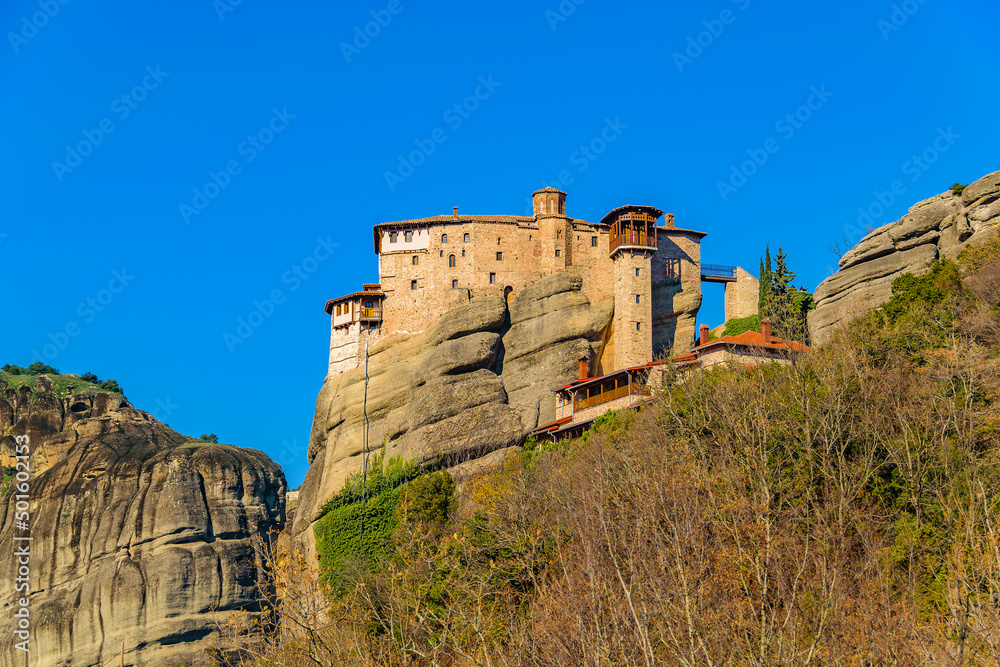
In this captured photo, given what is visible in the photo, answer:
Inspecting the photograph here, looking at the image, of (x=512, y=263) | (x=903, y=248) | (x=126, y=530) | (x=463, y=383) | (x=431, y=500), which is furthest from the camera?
(x=126, y=530)

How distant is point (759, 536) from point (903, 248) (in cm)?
2435

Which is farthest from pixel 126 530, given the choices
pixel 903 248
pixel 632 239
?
pixel 903 248

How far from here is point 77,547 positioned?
7306cm

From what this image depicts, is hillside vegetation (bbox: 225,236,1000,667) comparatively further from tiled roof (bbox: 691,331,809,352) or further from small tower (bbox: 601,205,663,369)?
small tower (bbox: 601,205,663,369)

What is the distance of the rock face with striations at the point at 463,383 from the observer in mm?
60719

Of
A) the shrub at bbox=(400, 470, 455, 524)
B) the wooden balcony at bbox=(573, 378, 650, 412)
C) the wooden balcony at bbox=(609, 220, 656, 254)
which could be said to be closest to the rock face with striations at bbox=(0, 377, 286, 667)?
the shrub at bbox=(400, 470, 455, 524)

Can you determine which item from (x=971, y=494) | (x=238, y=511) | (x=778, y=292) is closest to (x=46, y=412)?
(x=238, y=511)

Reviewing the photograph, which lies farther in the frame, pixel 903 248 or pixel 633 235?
pixel 633 235

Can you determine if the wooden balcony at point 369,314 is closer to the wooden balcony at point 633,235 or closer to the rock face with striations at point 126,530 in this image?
the wooden balcony at point 633,235

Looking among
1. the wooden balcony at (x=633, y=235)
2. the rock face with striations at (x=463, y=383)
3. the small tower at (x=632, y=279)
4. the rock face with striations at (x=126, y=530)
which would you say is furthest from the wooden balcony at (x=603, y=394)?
the rock face with striations at (x=126, y=530)

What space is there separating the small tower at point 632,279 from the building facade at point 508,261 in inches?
3.4

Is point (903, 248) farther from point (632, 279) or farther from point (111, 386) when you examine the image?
point (111, 386)

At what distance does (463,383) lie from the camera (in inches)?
2472

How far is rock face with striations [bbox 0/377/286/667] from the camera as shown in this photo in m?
68.1
